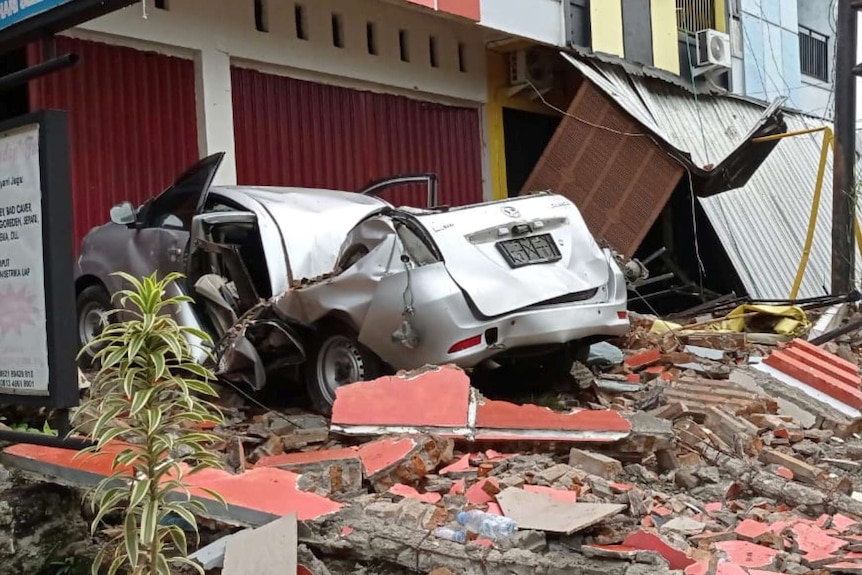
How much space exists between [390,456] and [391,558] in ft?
3.39

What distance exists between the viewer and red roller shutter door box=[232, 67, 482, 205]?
36.9 ft

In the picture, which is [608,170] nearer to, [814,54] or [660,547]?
[660,547]

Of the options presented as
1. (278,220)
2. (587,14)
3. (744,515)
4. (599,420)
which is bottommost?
(744,515)

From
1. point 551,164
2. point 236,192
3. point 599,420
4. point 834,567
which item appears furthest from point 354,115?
point 834,567

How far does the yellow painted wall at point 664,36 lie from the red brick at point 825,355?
27.9 ft

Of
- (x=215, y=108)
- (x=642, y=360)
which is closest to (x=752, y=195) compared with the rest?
(x=642, y=360)

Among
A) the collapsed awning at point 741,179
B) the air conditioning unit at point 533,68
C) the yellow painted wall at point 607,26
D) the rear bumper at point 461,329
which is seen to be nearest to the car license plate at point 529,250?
the rear bumper at point 461,329

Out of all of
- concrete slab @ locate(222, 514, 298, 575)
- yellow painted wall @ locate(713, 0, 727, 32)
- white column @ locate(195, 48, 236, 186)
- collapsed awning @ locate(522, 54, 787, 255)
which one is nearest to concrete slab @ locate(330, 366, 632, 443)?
concrete slab @ locate(222, 514, 298, 575)

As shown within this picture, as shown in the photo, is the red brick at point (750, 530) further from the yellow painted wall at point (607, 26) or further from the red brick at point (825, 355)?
the yellow painted wall at point (607, 26)

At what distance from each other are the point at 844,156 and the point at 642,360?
5205 millimetres

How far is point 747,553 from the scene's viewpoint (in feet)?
12.9

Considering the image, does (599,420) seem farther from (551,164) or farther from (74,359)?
(551,164)

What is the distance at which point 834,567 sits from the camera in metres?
3.69

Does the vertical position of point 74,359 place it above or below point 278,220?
below
